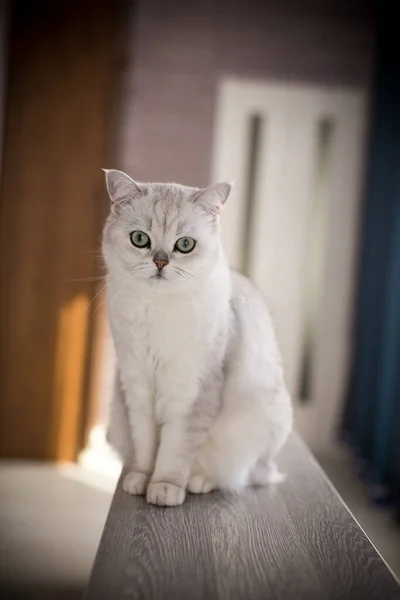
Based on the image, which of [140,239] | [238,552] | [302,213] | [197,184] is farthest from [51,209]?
[238,552]

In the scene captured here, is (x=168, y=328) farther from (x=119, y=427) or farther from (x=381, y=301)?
(x=381, y=301)

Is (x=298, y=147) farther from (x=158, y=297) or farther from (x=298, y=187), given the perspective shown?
(x=158, y=297)

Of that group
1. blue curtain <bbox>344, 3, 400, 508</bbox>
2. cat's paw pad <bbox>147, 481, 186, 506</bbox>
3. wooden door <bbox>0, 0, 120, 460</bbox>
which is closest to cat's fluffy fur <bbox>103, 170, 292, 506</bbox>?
cat's paw pad <bbox>147, 481, 186, 506</bbox>

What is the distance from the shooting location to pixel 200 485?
113cm

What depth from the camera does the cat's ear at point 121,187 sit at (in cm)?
105

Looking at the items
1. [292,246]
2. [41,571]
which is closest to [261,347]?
[41,571]

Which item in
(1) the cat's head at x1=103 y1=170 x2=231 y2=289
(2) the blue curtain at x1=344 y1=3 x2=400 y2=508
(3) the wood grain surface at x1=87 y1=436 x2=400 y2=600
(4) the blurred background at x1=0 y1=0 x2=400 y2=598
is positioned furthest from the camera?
(2) the blue curtain at x1=344 y1=3 x2=400 y2=508

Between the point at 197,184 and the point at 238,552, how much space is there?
288 centimetres

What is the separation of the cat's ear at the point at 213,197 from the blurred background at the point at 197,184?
3.16 ft

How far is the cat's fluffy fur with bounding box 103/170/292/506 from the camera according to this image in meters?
1.04

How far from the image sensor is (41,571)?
174cm

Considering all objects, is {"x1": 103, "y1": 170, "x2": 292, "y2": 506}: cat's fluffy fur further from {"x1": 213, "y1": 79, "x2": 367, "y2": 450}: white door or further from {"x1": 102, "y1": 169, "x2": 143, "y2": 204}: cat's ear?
{"x1": 213, "y1": 79, "x2": 367, "y2": 450}: white door

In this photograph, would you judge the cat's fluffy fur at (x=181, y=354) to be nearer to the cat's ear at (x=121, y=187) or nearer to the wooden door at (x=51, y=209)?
the cat's ear at (x=121, y=187)

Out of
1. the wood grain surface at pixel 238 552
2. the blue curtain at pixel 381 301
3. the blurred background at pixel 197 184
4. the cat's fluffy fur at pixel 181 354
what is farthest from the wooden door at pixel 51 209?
the wood grain surface at pixel 238 552
